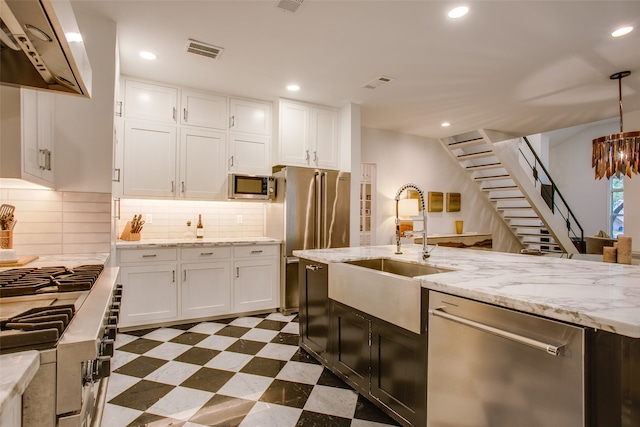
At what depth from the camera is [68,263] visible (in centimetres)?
197

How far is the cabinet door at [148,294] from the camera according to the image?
10.1ft

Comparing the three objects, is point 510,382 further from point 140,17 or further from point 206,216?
point 206,216

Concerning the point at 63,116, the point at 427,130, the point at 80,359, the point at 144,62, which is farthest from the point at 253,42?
the point at 427,130

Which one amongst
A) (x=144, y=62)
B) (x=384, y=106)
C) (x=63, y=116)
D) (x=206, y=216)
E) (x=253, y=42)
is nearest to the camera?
(x=63, y=116)

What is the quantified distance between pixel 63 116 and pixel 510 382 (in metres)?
3.08

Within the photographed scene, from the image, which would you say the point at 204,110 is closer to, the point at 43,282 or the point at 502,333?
the point at 43,282

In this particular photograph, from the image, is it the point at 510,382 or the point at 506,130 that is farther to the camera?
the point at 506,130

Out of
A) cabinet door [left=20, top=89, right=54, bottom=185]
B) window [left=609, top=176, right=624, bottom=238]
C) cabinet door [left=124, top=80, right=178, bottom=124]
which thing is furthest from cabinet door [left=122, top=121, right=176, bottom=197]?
window [left=609, top=176, right=624, bottom=238]

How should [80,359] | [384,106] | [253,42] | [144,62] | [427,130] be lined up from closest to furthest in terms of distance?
1. [80,359]
2. [253,42]
3. [144,62]
4. [384,106]
5. [427,130]

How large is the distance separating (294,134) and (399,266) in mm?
2308

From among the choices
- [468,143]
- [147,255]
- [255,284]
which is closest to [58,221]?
[147,255]

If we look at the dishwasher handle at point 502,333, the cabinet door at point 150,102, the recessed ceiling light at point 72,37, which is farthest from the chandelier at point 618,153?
the cabinet door at point 150,102

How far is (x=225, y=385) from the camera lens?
7.19 feet

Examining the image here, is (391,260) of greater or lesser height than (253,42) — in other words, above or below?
below
